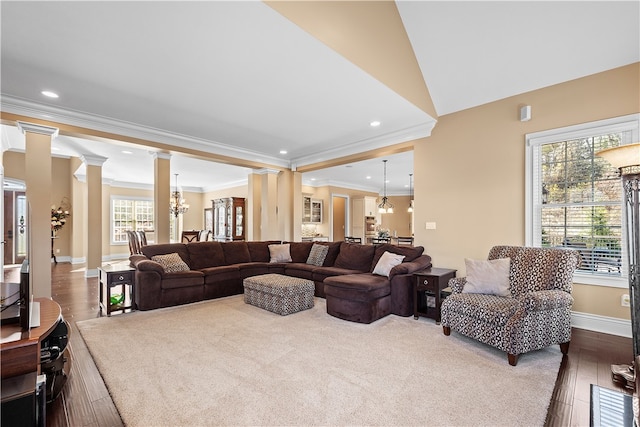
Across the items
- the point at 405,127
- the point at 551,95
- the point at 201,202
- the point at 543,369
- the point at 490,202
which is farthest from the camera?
the point at 201,202

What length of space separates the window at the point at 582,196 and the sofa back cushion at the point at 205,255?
4.89 meters

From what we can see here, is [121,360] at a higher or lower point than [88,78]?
lower

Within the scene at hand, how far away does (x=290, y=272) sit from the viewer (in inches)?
215

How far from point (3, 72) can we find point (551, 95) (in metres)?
6.22

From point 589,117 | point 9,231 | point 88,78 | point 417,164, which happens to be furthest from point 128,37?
point 9,231

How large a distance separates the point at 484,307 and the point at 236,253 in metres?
4.38

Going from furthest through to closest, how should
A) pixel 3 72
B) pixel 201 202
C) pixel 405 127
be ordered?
pixel 201 202 → pixel 405 127 → pixel 3 72

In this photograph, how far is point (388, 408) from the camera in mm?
1931

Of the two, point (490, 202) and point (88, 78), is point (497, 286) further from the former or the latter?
point (88, 78)

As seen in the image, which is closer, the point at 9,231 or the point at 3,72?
the point at 3,72

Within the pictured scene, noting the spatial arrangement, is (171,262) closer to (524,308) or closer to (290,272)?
(290,272)

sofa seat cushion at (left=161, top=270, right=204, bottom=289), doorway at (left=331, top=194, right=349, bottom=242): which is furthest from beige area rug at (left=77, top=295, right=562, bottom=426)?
doorway at (left=331, top=194, right=349, bottom=242)

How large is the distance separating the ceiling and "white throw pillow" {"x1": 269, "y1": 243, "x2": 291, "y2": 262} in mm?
2267

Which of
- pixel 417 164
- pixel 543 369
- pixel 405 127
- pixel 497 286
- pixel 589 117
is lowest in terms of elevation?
pixel 543 369
